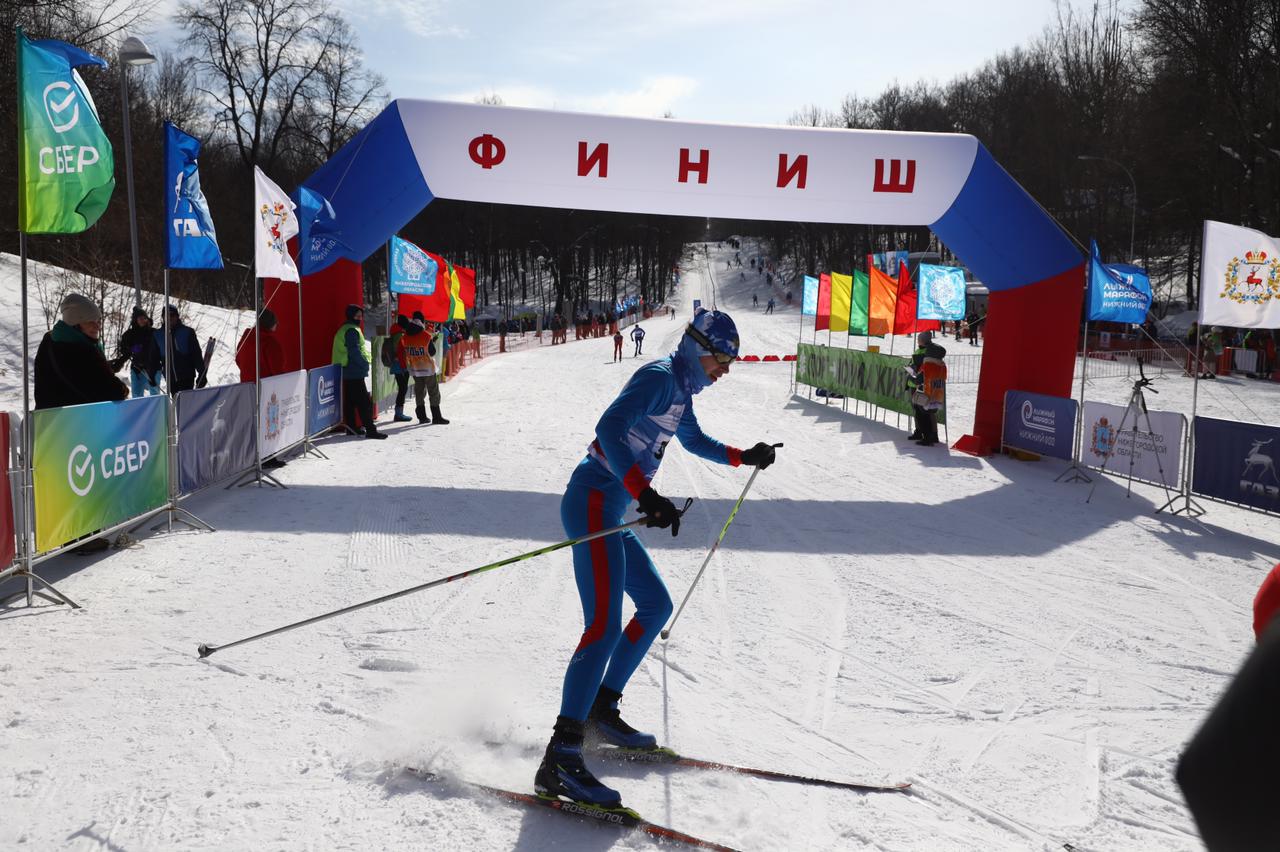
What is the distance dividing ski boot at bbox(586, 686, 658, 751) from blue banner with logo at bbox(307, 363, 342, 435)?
29.1 feet

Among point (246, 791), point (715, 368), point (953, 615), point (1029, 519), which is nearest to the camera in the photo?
point (246, 791)

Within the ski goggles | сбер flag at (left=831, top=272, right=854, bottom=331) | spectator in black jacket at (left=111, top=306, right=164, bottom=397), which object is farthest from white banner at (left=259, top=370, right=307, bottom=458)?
сбер flag at (left=831, top=272, right=854, bottom=331)

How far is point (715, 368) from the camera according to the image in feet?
12.6

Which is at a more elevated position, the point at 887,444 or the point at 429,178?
the point at 429,178

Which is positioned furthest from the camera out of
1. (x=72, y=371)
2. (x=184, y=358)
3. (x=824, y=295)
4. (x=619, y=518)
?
(x=824, y=295)

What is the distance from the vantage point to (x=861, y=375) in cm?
1795

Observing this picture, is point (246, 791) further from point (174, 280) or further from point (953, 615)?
point (174, 280)

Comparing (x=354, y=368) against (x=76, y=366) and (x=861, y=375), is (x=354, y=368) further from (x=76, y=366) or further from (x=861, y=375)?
(x=861, y=375)

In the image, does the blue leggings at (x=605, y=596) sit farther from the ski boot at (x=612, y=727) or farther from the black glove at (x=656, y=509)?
the black glove at (x=656, y=509)

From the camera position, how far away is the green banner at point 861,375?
52.7 feet

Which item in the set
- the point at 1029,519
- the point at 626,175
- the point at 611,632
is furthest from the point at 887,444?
the point at 611,632

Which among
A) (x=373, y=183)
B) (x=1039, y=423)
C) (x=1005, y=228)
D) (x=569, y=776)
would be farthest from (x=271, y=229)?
(x=1039, y=423)

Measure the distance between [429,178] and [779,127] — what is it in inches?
179

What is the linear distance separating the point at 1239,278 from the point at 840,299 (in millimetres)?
11857
